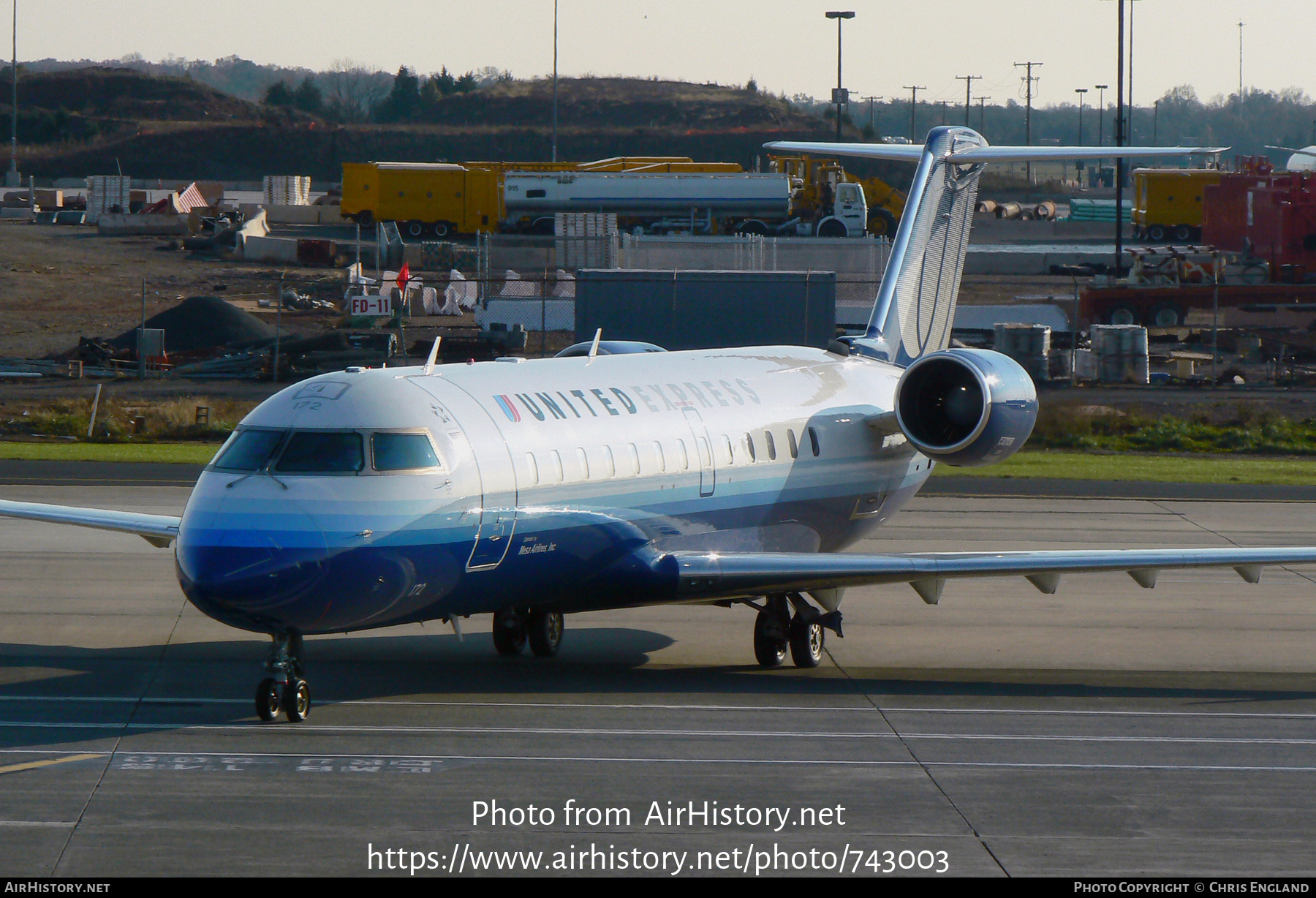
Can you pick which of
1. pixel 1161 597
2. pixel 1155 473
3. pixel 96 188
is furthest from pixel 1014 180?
pixel 1161 597

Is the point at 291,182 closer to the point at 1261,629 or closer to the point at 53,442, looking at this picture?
the point at 53,442

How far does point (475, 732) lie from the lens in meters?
15.6

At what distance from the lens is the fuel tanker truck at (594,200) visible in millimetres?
80688

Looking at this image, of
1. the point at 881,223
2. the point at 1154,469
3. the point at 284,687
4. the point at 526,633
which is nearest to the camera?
the point at 284,687

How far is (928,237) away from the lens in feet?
80.3

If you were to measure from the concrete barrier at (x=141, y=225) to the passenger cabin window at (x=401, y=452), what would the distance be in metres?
81.5

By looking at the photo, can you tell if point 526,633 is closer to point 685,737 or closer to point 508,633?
point 508,633

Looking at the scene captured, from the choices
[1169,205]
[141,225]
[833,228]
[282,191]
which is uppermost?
[282,191]

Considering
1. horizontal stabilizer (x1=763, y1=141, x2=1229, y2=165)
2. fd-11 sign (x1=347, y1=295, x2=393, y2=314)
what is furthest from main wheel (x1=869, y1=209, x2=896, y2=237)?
horizontal stabilizer (x1=763, y1=141, x2=1229, y2=165)

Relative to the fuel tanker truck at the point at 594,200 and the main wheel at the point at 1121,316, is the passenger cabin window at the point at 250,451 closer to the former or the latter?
the main wheel at the point at 1121,316

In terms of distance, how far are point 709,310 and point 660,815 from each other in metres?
32.8

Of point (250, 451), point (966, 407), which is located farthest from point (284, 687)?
point (966, 407)

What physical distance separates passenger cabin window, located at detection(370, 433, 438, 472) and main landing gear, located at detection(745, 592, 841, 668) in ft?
17.9

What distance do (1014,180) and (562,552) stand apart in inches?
6918
